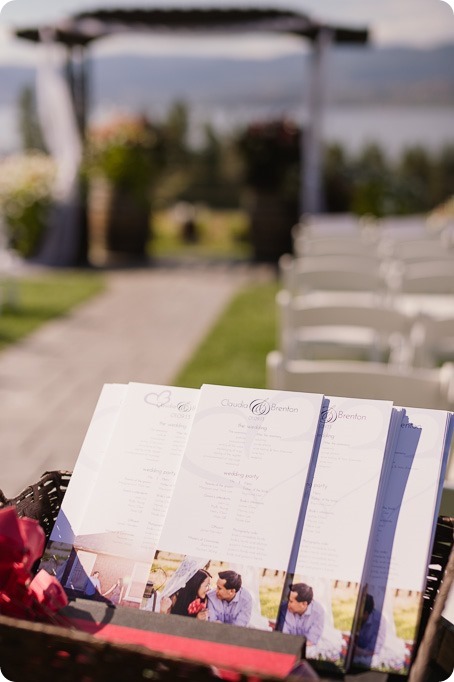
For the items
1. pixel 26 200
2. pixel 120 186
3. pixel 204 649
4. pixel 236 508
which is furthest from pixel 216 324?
pixel 204 649

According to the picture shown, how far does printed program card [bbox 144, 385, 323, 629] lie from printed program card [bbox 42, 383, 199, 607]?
23 millimetres

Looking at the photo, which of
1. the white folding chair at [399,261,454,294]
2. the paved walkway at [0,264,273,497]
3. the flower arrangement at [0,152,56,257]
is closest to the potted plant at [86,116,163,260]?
the flower arrangement at [0,152,56,257]

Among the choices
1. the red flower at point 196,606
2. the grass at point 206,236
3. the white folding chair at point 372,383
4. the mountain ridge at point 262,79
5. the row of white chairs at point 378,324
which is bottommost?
the grass at point 206,236

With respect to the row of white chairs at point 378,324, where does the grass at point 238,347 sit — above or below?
below

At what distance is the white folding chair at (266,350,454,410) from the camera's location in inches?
92.3

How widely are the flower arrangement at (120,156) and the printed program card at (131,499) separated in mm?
10805

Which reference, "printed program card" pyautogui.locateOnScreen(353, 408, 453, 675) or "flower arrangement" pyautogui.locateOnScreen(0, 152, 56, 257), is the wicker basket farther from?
"flower arrangement" pyautogui.locateOnScreen(0, 152, 56, 257)

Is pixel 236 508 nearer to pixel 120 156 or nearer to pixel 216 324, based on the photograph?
pixel 216 324

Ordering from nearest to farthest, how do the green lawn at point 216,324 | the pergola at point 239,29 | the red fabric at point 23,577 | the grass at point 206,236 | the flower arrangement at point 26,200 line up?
the red fabric at point 23,577 → the green lawn at point 216,324 → the flower arrangement at point 26,200 → the pergola at point 239,29 → the grass at point 206,236

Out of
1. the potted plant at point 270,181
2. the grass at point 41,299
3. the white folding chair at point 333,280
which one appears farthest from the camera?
the potted plant at point 270,181

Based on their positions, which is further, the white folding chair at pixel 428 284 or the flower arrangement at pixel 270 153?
the flower arrangement at pixel 270 153

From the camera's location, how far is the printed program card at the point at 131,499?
39.5 inches

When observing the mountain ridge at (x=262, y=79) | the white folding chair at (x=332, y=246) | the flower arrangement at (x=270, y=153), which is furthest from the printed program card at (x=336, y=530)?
the mountain ridge at (x=262, y=79)

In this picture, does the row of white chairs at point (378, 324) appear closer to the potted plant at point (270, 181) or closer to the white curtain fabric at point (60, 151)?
the white curtain fabric at point (60, 151)
